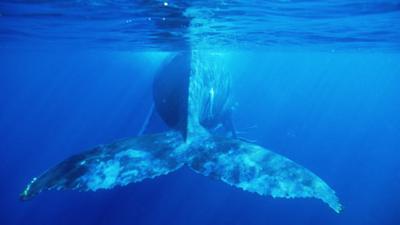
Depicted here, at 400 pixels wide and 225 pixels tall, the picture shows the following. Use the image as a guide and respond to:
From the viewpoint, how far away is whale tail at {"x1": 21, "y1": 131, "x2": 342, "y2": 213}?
25.2 feet

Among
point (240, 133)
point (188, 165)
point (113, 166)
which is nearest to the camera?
point (113, 166)

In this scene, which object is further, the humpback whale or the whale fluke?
the humpback whale

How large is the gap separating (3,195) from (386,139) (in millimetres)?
46023

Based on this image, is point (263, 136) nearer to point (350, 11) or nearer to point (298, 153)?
point (298, 153)

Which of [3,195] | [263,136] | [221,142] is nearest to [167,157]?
[221,142]

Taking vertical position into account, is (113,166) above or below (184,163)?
above

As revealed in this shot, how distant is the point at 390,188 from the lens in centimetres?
3112

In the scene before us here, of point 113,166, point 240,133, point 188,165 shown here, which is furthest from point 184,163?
point 240,133

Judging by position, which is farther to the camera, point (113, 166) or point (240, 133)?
point (240, 133)

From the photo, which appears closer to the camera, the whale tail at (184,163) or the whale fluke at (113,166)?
the whale fluke at (113,166)

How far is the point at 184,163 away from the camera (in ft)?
30.1

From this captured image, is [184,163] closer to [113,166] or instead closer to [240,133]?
[113,166]

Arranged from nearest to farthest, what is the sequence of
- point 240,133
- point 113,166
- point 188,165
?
1. point 113,166
2. point 188,165
3. point 240,133

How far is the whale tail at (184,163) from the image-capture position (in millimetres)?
7691
